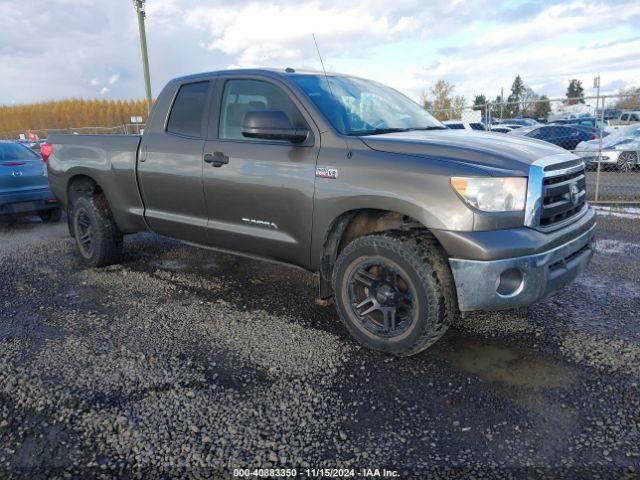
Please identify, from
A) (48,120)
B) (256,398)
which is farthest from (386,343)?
(48,120)

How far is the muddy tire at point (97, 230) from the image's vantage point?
208 inches

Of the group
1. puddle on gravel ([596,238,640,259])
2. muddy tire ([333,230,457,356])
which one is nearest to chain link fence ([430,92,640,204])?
puddle on gravel ([596,238,640,259])

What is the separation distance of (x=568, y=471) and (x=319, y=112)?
2.61 m

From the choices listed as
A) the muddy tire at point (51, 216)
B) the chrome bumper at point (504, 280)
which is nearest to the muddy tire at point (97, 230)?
the muddy tire at point (51, 216)

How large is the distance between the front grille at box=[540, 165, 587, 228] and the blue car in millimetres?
6892

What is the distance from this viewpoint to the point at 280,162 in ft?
12.1

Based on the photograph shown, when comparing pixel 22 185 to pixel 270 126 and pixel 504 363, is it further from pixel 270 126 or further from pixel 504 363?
pixel 504 363

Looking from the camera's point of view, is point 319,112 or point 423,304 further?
point 319,112

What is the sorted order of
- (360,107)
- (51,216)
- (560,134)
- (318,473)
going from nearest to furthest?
(318,473)
(360,107)
(51,216)
(560,134)

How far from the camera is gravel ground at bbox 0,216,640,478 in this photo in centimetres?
236

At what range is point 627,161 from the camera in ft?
39.0

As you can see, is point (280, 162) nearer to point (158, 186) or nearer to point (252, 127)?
point (252, 127)

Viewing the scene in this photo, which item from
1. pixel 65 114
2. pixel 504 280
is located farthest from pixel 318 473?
pixel 65 114

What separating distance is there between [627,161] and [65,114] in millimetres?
52992
